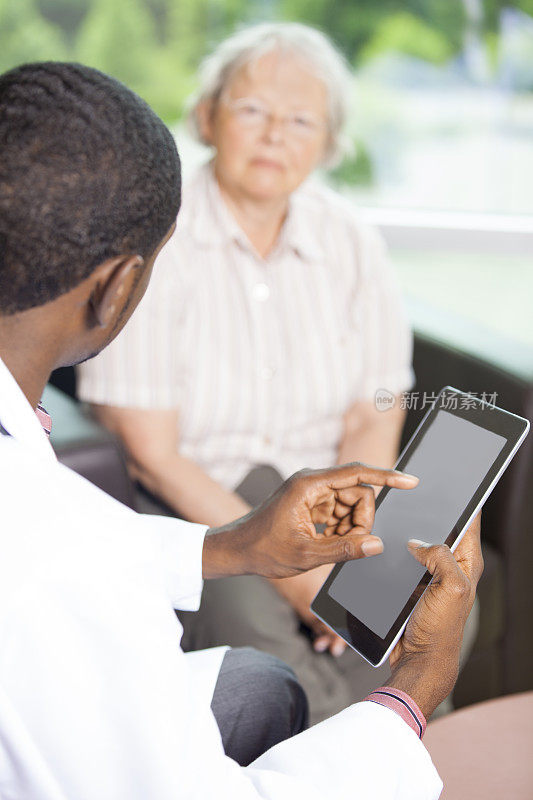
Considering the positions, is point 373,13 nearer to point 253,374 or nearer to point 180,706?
point 253,374

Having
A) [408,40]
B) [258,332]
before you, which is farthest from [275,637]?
[408,40]

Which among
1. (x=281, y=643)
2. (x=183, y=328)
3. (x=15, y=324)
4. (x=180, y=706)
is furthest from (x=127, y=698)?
(x=183, y=328)

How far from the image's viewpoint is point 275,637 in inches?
49.7

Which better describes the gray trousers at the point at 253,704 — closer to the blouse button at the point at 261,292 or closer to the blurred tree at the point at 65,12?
the blouse button at the point at 261,292

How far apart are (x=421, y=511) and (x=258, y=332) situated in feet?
2.00

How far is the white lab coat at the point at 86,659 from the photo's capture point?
0.56 metres

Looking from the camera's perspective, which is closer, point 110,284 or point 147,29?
point 110,284

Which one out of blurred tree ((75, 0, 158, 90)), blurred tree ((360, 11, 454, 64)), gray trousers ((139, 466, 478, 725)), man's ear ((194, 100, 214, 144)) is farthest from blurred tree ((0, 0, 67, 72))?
gray trousers ((139, 466, 478, 725))

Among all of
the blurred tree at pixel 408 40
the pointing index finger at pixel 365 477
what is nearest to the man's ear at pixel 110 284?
the pointing index finger at pixel 365 477

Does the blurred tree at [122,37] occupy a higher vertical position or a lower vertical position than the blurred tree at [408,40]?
lower

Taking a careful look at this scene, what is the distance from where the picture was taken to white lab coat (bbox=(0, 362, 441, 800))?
22.0 inches

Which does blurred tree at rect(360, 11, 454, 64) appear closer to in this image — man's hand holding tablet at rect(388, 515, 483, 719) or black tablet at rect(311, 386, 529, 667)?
black tablet at rect(311, 386, 529, 667)

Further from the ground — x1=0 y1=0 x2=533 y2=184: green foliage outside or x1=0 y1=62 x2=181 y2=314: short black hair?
x1=0 y1=0 x2=533 y2=184: green foliage outside

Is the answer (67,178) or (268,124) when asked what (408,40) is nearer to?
(268,124)
